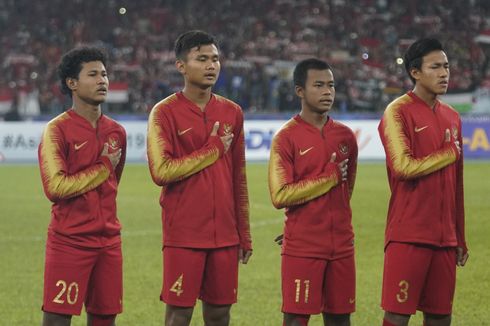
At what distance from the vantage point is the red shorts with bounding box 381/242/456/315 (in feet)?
20.3

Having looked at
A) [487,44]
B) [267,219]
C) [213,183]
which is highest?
[487,44]

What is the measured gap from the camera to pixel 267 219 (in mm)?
Answer: 16453

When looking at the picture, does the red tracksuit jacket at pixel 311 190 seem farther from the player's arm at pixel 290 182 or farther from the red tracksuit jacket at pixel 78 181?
the red tracksuit jacket at pixel 78 181

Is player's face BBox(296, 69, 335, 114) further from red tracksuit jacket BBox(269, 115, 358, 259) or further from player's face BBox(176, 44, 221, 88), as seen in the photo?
player's face BBox(176, 44, 221, 88)

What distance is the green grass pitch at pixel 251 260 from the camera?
361 inches

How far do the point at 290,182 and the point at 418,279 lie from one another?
940mm

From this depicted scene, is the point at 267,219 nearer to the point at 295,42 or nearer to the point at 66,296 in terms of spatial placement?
the point at 66,296

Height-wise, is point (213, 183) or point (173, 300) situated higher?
point (213, 183)

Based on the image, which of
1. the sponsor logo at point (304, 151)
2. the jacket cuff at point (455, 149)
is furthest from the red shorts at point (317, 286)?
the jacket cuff at point (455, 149)

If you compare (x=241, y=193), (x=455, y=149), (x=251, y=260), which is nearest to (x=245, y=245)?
(x=241, y=193)

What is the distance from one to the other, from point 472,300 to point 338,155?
3.90 meters

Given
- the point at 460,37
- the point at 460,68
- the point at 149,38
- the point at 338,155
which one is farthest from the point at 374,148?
the point at 338,155

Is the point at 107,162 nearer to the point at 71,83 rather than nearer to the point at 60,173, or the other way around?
the point at 60,173

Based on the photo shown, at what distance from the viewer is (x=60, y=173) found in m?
6.05
